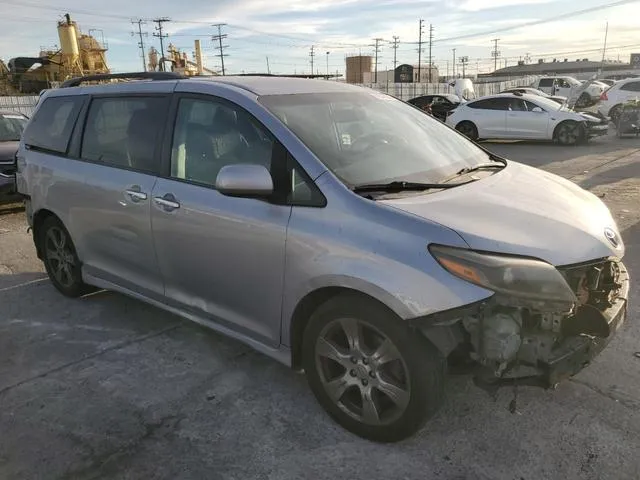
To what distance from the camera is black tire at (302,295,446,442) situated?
245 cm

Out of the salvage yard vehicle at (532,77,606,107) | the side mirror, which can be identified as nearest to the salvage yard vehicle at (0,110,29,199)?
the side mirror

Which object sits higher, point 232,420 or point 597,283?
point 597,283

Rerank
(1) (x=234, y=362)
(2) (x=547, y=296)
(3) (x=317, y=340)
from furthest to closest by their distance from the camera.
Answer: (1) (x=234, y=362) → (3) (x=317, y=340) → (2) (x=547, y=296)

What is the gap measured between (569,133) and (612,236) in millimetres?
14147

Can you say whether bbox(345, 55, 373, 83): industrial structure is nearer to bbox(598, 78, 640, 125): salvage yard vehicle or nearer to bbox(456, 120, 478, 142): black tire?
bbox(598, 78, 640, 125): salvage yard vehicle

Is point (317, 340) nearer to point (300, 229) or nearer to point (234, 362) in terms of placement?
point (300, 229)

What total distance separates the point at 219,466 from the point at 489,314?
1.45m

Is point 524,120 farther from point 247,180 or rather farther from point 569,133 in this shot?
point 247,180

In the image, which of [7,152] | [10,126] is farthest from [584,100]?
[7,152]

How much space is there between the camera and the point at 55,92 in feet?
15.3

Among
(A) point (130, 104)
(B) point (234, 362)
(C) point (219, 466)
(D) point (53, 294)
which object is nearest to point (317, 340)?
(C) point (219, 466)

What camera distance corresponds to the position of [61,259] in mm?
4672

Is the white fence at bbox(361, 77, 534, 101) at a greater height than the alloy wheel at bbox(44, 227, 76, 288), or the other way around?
the white fence at bbox(361, 77, 534, 101)

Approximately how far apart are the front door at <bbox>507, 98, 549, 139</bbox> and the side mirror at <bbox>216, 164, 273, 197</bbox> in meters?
14.9
